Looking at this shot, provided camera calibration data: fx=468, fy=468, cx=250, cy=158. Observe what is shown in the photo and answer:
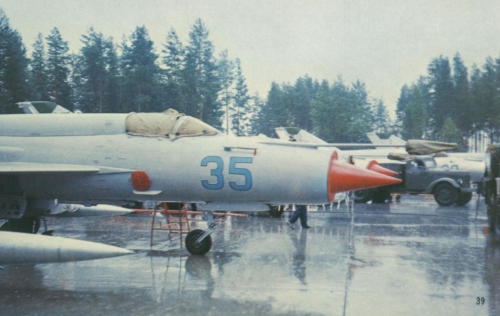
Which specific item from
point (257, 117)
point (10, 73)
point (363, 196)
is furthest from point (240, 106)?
point (363, 196)

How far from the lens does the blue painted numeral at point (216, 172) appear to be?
290 inches

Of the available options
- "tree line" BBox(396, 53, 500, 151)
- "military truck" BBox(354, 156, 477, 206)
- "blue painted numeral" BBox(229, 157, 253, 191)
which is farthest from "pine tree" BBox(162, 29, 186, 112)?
"tree line" BBox(396, 53, 500, 151)

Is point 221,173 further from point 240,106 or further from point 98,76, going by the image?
point 240,106

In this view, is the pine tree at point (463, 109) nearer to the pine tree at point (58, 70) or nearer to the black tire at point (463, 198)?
the black tire at point (463, 198)

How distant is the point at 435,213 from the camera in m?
16.8

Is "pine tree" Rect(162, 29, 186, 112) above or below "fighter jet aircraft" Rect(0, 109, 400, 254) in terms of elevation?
above

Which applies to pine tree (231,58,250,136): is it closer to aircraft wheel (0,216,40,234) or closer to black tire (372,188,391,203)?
black tire (372,188,391,203)

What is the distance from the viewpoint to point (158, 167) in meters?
7.59

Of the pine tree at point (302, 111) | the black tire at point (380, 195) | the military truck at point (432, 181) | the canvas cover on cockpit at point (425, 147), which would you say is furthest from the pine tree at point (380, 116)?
the canvas cover on cockpit at point (425, 147)

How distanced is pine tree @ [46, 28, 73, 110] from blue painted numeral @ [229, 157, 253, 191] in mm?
23186

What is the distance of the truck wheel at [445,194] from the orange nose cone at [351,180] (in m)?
13.9

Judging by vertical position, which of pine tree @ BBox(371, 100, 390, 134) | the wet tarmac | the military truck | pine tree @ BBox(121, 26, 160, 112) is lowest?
the wet tarmac

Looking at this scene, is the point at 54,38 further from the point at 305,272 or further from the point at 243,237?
the point at 305,272

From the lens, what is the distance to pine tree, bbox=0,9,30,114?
25.2 meters
